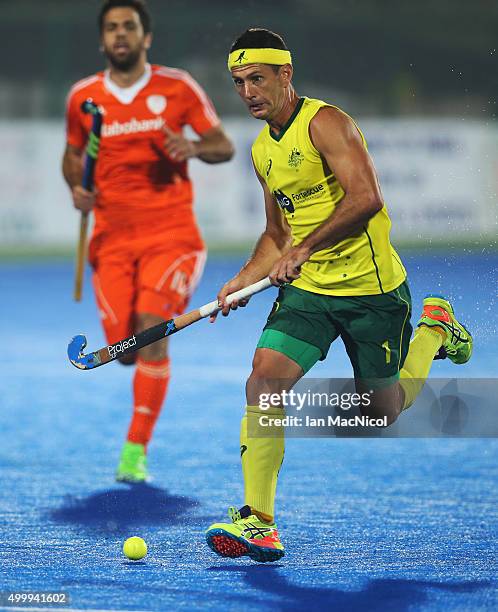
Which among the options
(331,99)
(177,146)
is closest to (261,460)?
(177,146)

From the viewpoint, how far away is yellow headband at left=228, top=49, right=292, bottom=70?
16.0 feet

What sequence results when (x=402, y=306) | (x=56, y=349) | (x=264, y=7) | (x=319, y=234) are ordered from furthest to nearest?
(x=264, y=7) < (x=56, y=349) < (x=402, y=306) < (x=319, y=234)

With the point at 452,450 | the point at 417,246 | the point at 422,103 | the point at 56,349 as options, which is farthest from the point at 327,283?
the point at 422,103

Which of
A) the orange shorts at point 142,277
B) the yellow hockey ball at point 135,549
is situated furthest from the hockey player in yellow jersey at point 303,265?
the orange shorts at point 142,277

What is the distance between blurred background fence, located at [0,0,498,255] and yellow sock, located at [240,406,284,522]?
11.0 metres

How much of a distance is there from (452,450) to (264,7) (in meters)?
15.3

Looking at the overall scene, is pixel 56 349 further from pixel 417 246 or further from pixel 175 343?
pixel 417 246

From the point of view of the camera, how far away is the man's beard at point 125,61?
7.00 m

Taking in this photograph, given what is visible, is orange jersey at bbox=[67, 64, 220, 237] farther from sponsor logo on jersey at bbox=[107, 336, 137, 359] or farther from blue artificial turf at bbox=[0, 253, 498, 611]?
A: sponsor logo on jersey at bbox=[107, 336, 137, 359]

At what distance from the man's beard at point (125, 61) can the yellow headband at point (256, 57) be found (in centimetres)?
217

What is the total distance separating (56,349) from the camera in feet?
34.8

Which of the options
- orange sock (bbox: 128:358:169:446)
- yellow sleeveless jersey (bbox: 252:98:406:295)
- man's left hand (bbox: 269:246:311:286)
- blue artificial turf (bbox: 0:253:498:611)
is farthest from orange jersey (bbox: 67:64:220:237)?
man's left hand (bbox: 269:246:311:286)

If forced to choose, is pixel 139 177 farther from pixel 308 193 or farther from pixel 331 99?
pixel 331 99

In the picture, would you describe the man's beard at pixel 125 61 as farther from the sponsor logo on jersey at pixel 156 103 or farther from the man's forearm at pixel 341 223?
the man's forearm at pixel 341 223
